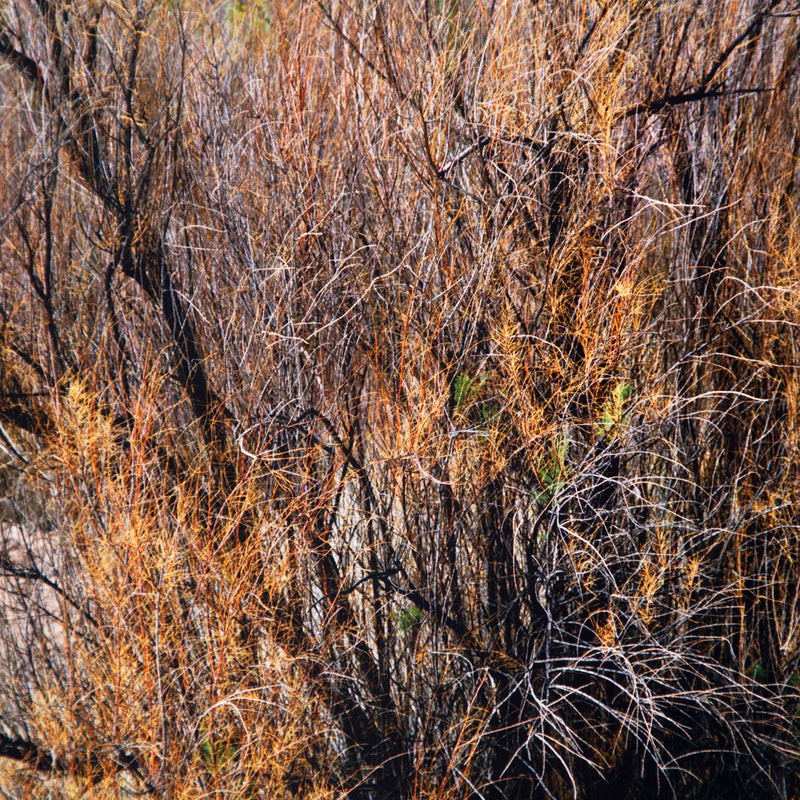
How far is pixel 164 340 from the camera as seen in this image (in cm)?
323

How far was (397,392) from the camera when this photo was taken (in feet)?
9.46

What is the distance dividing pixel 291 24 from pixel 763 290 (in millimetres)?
2520

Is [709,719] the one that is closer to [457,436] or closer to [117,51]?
[457,436]

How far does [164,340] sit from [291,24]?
1591mm

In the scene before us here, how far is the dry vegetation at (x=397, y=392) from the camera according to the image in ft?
9.20

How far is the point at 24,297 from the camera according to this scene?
3176mm

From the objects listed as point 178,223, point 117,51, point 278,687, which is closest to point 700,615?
point 278,687

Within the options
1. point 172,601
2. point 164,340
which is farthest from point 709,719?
point 164,340

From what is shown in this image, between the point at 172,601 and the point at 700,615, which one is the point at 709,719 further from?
the point at 172,601

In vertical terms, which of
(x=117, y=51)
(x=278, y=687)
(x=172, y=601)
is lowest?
(x=278, y=687)

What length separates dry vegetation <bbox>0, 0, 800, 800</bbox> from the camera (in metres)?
2.80

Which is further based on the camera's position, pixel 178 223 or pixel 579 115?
pixel 178 223

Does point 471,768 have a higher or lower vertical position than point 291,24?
lower

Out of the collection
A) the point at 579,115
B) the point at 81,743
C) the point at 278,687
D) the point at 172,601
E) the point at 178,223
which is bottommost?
the point at 81,743
